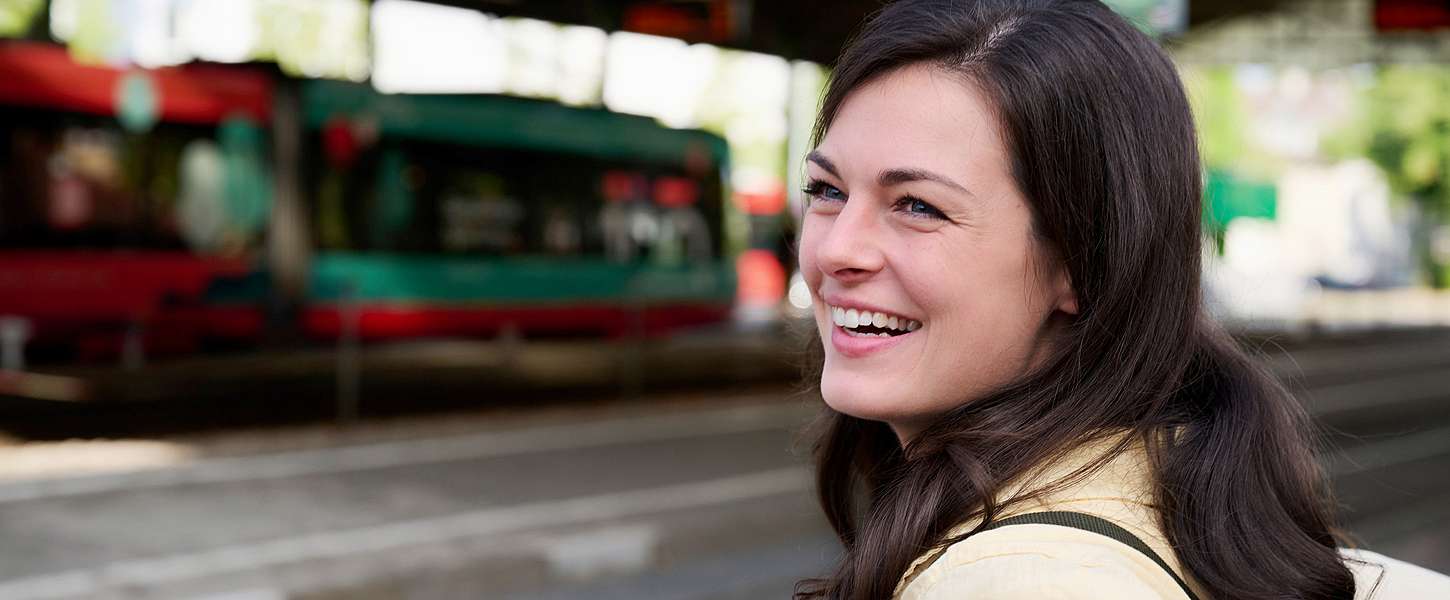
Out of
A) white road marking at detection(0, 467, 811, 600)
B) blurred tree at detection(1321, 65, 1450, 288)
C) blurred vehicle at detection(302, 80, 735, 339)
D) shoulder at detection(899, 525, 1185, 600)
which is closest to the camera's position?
shoulder at detection(899, 525, 1185, 600)

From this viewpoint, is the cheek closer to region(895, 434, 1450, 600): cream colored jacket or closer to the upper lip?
the upper lip

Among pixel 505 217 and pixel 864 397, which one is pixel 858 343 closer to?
pixel 864 397

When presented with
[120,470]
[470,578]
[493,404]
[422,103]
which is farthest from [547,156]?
[470,578]

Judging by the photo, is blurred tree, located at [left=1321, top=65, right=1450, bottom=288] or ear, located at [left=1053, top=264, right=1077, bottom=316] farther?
blurred tree, located at [left=1321, top=65, right=1450, bottom=288]

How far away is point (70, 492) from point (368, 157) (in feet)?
30.5

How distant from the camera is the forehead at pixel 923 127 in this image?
125 cm

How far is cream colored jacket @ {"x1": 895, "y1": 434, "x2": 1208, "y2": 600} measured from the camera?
3.30ft

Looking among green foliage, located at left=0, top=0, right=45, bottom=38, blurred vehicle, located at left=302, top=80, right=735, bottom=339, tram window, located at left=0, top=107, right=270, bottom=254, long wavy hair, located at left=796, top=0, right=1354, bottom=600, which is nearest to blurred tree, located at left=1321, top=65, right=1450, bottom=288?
blurred vehicle, located at left=302, top=80, right=735, bottom=339

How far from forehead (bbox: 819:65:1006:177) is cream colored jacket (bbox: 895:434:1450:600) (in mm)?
278

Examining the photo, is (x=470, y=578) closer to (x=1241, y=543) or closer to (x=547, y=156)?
(x=1241, y=543)

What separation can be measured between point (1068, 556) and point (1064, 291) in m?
0.35

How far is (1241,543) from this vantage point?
122 cm

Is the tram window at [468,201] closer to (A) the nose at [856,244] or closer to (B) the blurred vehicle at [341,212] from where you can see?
(B) the blurred vehicle at [341,212]

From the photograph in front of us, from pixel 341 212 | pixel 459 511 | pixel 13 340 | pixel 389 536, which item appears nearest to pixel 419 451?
pixel 459 511
